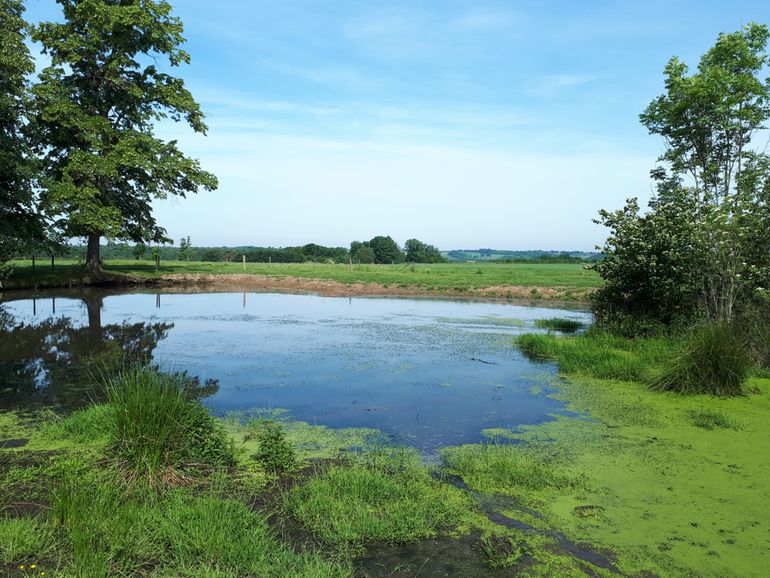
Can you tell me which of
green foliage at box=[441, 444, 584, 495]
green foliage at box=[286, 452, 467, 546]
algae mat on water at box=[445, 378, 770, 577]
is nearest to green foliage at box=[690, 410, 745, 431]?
algae mat on water at box=[445, 378, 770, 577]

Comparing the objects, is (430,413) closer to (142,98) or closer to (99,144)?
(99,144)

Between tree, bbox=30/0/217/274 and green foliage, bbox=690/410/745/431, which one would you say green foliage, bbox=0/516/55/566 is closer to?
green foliage, bbox=690/410/745/431

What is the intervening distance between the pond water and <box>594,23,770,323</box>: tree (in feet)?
12.4

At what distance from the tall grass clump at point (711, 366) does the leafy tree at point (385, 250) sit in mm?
88254

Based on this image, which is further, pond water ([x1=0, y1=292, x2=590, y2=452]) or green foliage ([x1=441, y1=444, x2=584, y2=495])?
pond water ([x1=0, y1=292, x2=590, y2=452])

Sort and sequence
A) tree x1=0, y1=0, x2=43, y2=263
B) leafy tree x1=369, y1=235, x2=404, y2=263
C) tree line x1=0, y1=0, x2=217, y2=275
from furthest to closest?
1. leafy tree x1=369, y1=235, x2=404, y2=263
2. tree line x1=0, y1=0, x2=217, y2=275
3. tree x1=0, y1=0, x2=43, y2=263

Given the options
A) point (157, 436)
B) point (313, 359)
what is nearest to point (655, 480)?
point (157, 436)

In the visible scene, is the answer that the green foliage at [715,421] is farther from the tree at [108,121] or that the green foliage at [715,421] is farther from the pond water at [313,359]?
the tree at [108,121]

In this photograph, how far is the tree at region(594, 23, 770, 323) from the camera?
37.8 feet

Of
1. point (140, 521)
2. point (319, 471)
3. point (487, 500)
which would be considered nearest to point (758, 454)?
point (487, 500)

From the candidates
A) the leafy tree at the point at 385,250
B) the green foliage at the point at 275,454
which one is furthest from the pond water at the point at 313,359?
the leafy tree at the point at 385,250

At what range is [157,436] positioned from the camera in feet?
17.6

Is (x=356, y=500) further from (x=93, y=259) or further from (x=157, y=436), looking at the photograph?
(x=93, y=259)

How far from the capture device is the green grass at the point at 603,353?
36.0 feet
